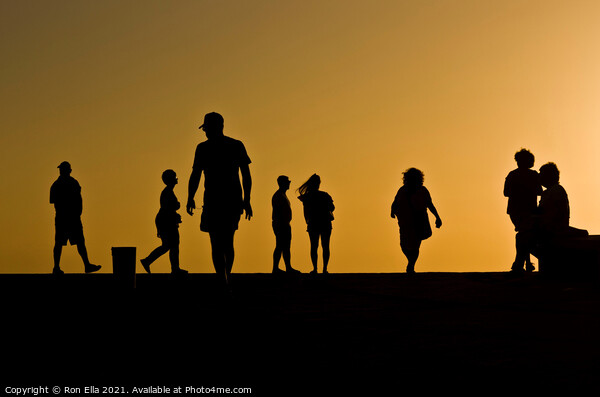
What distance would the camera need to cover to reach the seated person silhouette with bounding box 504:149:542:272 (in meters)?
17.4

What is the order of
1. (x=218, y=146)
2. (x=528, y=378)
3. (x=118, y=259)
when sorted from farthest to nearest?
(x=118, y=259) < (x=218, y=146) < (x=528, y=378)

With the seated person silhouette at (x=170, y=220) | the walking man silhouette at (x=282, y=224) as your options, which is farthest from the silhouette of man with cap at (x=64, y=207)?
the walking man silhouette at (x=282, y=224)

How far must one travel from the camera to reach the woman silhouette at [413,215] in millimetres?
18562

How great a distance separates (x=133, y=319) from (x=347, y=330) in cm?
224

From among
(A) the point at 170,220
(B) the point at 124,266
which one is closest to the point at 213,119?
(B) the point at 124,266

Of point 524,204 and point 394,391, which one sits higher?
point 524,204

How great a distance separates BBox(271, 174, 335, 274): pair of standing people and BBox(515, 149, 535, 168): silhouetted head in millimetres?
3869

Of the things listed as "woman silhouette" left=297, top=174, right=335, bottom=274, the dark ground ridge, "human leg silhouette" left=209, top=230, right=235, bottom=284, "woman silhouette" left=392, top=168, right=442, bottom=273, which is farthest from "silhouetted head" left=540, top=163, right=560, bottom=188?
"human leg silhouette" left=209, top=230, right=235, bottom=284

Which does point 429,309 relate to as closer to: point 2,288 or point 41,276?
point 2,288

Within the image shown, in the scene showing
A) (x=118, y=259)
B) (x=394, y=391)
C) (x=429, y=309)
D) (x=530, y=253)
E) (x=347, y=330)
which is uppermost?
(x=530, y=253)

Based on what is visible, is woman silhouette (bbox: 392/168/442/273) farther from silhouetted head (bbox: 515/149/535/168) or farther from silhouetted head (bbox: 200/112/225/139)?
silhouetted head (bbox: 200/112/225/139)

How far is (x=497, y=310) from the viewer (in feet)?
34.4

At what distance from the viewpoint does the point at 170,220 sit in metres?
18.2

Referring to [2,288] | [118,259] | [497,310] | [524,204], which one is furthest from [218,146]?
[524,204]
